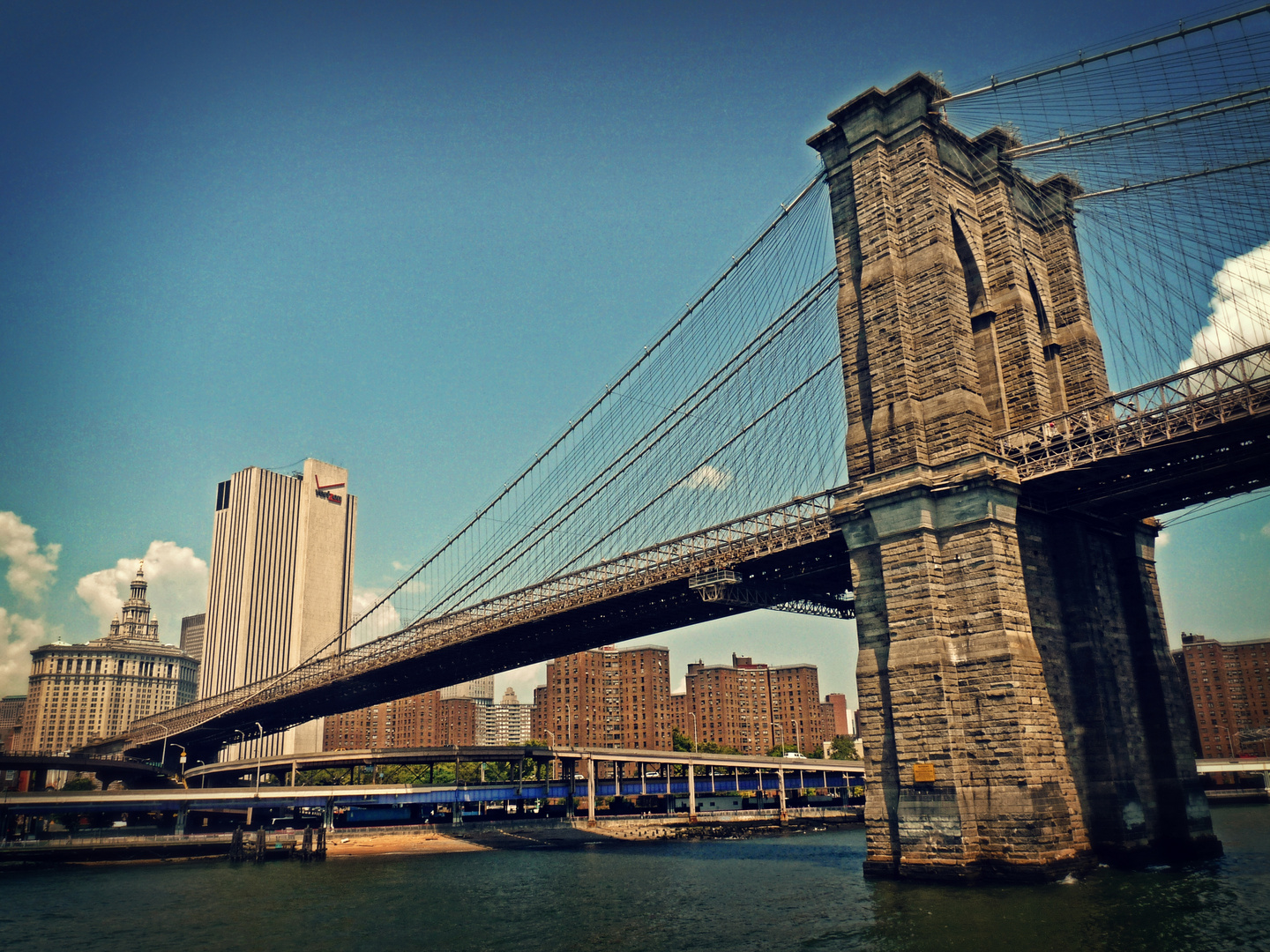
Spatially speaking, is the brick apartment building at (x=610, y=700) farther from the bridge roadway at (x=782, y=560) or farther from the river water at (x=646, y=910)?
the river water at (x=646, y=910)

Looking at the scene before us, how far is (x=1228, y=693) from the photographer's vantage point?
465ft

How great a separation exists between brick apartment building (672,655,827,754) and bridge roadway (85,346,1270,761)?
308ft

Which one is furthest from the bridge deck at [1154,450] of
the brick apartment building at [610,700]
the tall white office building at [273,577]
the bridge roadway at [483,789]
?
the tall white office building at [273,577]

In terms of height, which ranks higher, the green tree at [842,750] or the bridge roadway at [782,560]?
the bridge roadway at [782,560]

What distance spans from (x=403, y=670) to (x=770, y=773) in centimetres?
6226

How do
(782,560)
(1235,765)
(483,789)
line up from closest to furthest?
(782,560)
(483,789)
(1235,765)

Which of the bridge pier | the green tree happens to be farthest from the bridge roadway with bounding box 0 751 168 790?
the green tree

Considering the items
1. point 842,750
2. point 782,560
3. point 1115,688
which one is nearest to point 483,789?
point 782,560

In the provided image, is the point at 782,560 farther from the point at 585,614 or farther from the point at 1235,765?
the point at 1235,765

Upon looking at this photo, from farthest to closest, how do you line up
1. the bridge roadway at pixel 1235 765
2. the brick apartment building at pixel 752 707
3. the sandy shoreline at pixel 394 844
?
the brick apartment building at pixel 752 707 < the bridge roadway at pixel 1235 765 < the sandy shoreline at pixel 394 844

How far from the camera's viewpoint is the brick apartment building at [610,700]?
166875 millimetres

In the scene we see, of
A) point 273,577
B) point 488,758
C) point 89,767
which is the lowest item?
point 488,758

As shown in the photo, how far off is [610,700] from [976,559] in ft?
459

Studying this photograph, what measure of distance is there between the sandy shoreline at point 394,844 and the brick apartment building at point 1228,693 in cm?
11612
